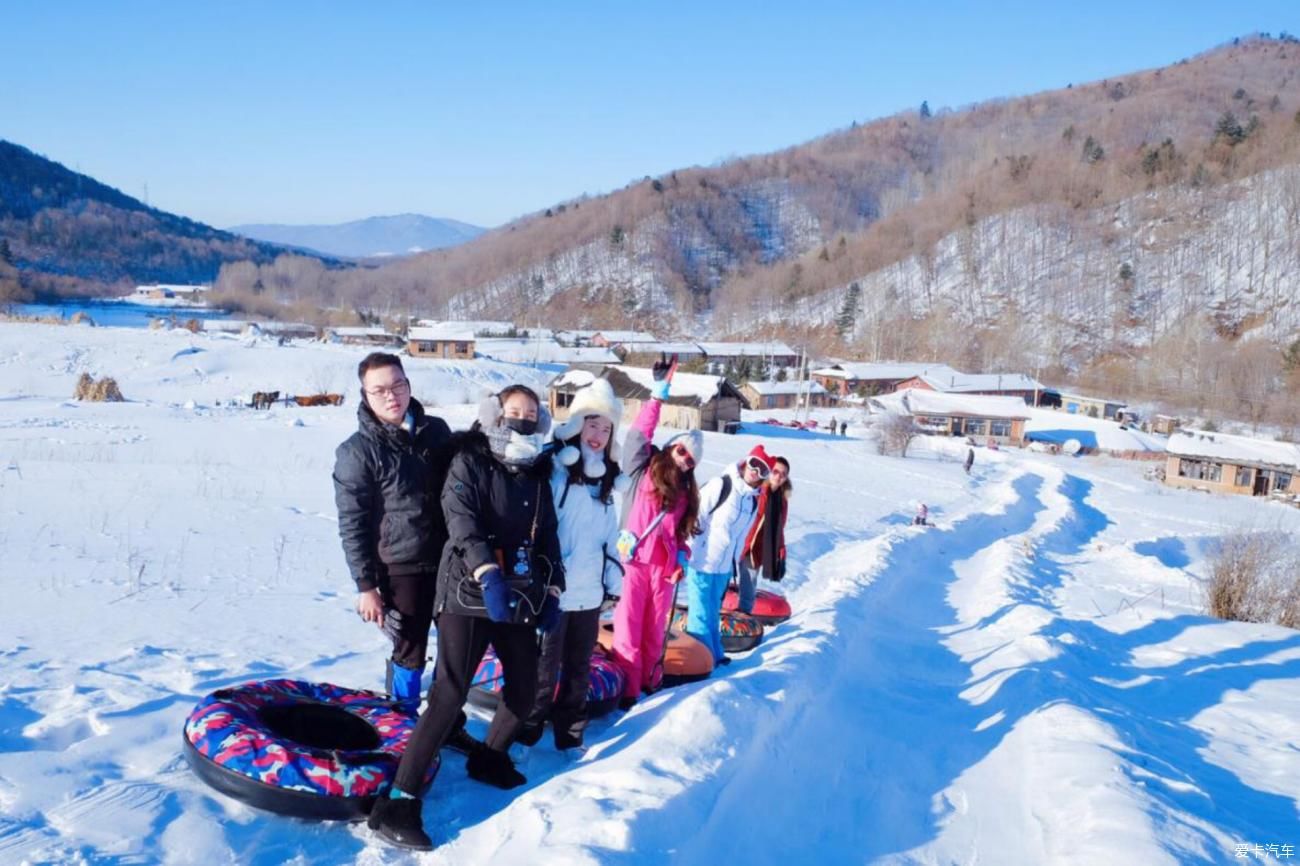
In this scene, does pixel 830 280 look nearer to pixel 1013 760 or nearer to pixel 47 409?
pixel 47 409

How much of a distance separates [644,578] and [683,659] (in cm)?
93

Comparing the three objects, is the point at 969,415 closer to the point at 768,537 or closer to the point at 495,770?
the point at 768,537

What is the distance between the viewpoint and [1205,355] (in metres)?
78.8

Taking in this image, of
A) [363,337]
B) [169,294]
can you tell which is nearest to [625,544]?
[363,337]

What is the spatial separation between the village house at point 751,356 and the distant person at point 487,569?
75.8 m

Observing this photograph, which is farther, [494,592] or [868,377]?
[868,377]

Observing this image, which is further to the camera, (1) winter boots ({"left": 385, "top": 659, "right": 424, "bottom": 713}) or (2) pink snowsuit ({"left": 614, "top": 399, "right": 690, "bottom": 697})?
(2) pink snowsuit ({"left": 614, "top": 399, "right": 690, "bottom": 697})

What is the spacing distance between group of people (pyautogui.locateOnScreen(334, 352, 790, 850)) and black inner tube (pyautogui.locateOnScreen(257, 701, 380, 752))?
323 mm

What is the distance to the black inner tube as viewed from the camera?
4.42 m

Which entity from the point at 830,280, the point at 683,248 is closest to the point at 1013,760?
the point at 830,280

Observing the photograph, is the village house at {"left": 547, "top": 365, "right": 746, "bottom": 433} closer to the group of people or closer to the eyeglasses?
the group of people

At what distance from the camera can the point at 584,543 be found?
445 centimetres

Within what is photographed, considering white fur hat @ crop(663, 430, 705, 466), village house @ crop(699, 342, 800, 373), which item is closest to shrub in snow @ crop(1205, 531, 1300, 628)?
white fur hat @ crop(663, 430, 705, 466)

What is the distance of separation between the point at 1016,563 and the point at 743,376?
60995mm
